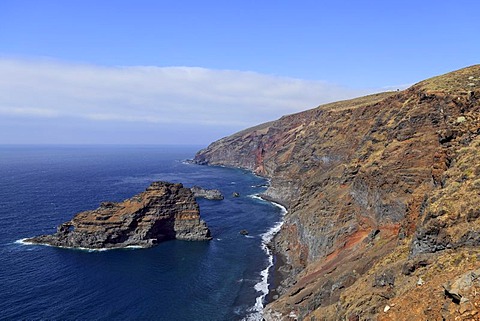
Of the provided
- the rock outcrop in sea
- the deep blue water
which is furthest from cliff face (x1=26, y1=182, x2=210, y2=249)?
the rock outcrop in sea

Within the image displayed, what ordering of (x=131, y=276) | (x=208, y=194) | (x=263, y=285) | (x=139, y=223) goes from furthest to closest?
1. (x=208, y=194)
2. (x=139, y=223)
3. (x=131, y=276)
4. (x=263, y=285)

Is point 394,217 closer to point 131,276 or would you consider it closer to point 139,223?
point 131,276

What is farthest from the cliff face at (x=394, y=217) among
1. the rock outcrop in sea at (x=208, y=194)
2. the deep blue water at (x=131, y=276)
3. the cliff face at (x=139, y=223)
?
the rock outcrop in sea at (x=208, y=194)

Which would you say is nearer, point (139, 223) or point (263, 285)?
point (263, 285)

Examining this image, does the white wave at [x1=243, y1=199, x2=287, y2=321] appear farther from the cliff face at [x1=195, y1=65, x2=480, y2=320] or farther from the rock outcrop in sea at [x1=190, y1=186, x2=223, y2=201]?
the rock outcrop in sea at [x1=190, y1=186, x2=223, y2=201]

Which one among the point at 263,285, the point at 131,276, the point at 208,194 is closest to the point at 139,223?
the point at 131,276

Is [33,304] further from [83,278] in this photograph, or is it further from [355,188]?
[355,188]

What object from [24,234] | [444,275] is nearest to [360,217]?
[444,275]
